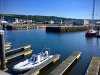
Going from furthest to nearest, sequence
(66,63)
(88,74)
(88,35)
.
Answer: (88,35)
(66,63)
(88,74)

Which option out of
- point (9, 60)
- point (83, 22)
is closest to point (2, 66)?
point (9, 60)

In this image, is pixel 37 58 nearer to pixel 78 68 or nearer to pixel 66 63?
pixel 66 63

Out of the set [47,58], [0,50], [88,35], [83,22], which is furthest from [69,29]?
[0,50]

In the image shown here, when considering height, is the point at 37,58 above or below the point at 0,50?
below

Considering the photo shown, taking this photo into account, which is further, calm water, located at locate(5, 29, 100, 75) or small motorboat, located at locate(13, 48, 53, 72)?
calm water, located at locate(5, 29, 100, 75)

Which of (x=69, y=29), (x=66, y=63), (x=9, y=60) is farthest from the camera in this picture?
(x=69, y=29)

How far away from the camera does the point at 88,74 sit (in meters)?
21.2

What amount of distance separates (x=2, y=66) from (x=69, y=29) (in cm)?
9553

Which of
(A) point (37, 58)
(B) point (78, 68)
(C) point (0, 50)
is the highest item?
(C) point (0, 50)

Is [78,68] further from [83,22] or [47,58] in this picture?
[83,22]

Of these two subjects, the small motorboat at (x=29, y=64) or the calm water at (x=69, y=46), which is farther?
the calm water at (x=69, y=46)

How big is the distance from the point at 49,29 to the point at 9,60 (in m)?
87.9

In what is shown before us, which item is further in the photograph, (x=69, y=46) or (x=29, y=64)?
(x=69, y=46)

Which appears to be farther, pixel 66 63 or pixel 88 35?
pixel 88 35
